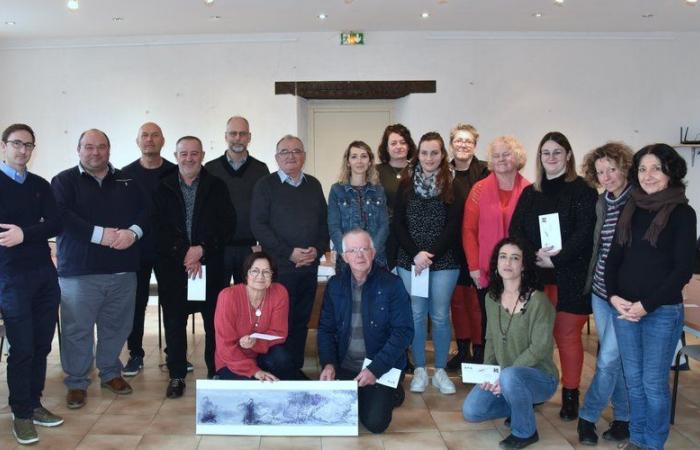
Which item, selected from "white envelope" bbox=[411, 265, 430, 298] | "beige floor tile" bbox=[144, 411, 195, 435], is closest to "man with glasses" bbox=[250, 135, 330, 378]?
"white envelope" bbox=[411, 265, 430, 298]

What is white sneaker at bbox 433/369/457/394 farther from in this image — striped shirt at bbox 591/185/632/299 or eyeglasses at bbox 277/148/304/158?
eyeglasses at bbox 277/148/304/158

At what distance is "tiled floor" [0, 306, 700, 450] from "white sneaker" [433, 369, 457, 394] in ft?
0.13

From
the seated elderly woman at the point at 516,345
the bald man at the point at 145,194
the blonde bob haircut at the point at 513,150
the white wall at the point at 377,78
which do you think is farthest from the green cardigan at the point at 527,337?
the white wall at the point at 377,78

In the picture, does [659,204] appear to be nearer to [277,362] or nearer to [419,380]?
[419,380]

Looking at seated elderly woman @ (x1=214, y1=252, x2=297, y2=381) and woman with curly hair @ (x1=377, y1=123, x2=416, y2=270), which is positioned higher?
woman with curly hair @ (x1=377, y1=123, x2=416, y2=270)

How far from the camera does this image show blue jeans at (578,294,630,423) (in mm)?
2898

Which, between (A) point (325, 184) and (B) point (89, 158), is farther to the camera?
(A) point (325, 184)

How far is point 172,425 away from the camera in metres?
3.25

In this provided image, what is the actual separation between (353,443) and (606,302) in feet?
4.40

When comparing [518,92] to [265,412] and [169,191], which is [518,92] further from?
[265,412]

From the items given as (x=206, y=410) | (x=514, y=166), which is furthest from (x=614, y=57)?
(x=206, y=410)

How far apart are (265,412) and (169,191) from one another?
139 centimetres

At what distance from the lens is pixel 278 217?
3.78 m

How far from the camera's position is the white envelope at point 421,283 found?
364 cm
